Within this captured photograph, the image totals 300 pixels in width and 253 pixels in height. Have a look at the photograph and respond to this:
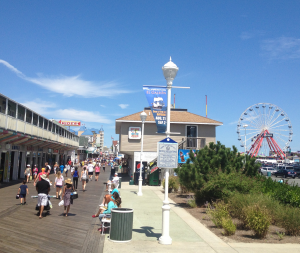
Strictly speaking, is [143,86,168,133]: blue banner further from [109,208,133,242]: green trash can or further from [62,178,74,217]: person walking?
[62,178,74,217]: person walking

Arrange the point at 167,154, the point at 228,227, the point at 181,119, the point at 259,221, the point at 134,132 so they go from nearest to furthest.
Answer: the point at 259,221 → the point at 167,154 → the point at 228,227 → the point at 134,132 → the point at 181,119

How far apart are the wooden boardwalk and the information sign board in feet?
8.56

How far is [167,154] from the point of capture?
7.81 metres

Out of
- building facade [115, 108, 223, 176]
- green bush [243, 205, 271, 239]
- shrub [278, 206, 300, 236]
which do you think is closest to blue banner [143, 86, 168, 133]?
green bush [243, 205, 271, 239]

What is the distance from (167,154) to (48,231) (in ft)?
13.4

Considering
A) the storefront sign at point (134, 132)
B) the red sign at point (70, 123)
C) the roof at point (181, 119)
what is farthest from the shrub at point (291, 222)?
the red sign at point (70, 123)

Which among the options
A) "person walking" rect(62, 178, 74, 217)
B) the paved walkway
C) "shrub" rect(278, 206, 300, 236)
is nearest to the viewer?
the paved walkway

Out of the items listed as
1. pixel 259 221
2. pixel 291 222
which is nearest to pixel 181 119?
pixel 291 222

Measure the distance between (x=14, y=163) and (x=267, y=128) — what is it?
51325 millimetres

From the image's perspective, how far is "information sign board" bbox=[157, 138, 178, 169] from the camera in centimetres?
773

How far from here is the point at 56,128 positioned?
117 feet

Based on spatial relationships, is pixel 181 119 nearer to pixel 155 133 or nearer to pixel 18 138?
pixel 155 133

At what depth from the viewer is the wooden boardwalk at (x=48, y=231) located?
6.64 metres

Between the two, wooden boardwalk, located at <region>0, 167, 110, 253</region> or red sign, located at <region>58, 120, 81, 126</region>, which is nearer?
wooden boardwalk, located at <region>0, 167, 110, 253</region>
